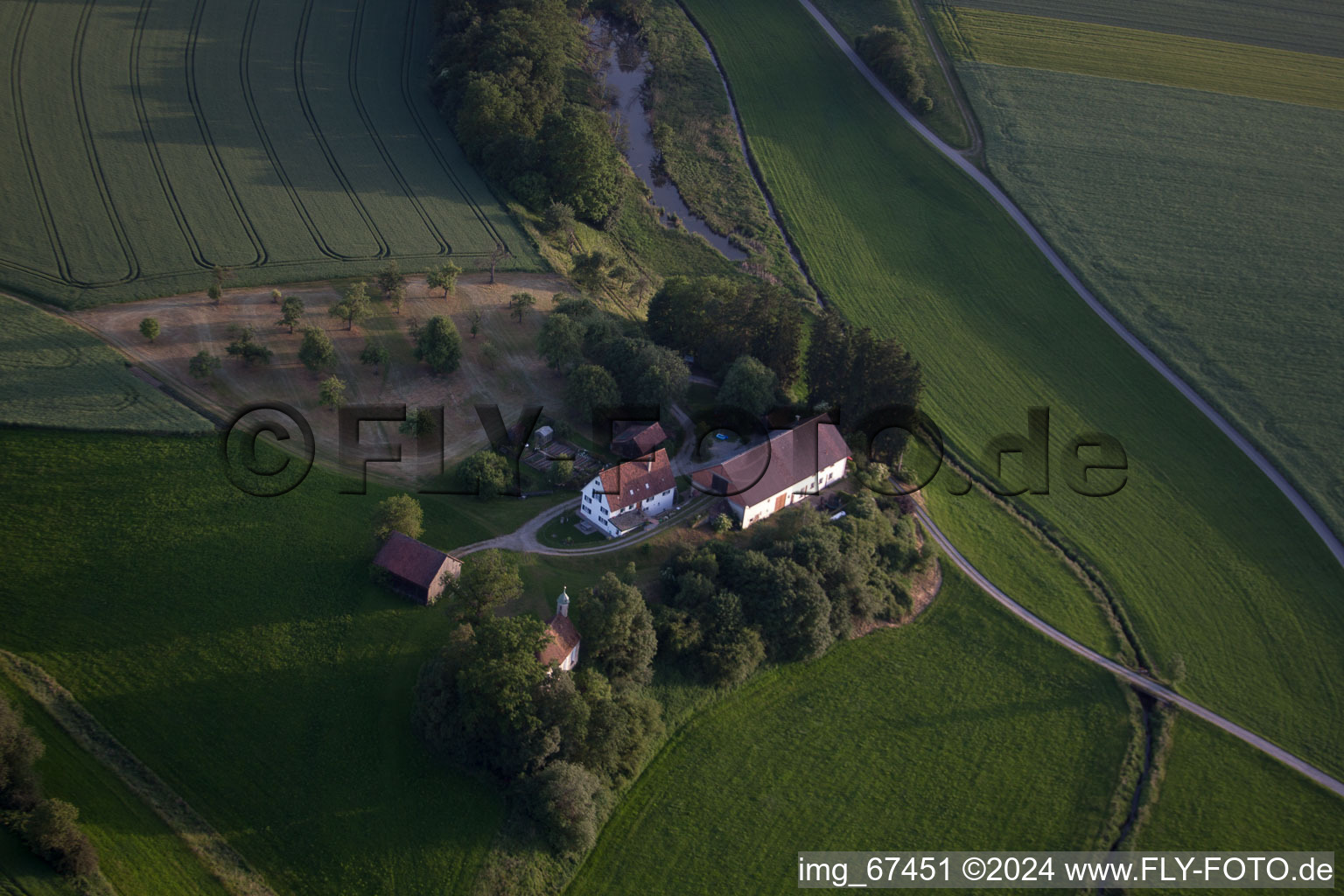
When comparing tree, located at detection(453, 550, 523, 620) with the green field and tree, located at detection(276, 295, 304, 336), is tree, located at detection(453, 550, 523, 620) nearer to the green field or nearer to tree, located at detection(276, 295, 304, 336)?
the green field

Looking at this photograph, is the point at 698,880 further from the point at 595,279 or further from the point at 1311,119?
the point at 1311,119

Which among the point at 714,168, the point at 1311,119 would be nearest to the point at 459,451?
the point at 714,168

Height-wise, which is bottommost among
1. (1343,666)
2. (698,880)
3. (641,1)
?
(1343,666)

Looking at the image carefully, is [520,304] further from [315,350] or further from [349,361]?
[315,350]

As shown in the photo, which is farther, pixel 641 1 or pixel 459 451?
pixel 641 1

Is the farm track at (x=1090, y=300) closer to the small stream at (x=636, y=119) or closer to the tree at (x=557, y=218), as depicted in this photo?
the small stream at (x=636, y=119)

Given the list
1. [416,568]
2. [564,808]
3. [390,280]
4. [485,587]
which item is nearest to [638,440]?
[485,587]

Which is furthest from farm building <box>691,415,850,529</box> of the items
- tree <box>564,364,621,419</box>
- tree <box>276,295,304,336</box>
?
tree <box>276,295,304,336</box>
